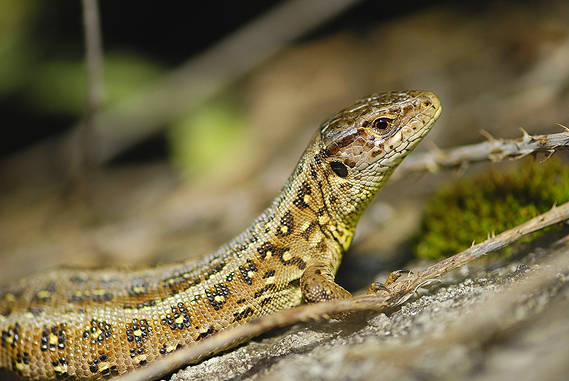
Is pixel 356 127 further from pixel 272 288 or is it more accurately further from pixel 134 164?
pixel 134 164

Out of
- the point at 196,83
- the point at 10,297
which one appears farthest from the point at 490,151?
the point at 196,83

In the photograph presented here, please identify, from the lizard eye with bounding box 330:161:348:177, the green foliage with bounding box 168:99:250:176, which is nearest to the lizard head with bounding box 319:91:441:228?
the lizard eye with bounding box 330:161:348:177

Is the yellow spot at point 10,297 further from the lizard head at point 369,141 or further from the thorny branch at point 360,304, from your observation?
the lizard head at point 369,141

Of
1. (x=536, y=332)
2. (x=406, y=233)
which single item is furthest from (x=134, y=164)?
(x=536, y=332)

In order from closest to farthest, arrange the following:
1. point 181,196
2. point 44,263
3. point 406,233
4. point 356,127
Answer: point 356,127, point 406,233, point 44,263, point 181,196

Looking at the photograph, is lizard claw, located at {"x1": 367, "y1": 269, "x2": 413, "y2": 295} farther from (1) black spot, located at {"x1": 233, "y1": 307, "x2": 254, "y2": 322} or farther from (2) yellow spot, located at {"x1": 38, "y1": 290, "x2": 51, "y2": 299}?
(2) yellow spot, located at {"x1": 38, "y1": 290, "x2": 51, "y2": 299}
